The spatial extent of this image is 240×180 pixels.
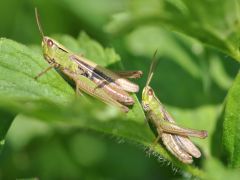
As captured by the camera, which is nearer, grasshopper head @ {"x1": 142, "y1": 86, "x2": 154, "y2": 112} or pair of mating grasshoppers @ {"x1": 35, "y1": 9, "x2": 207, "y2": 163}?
pair of mating grasshoppers @ {"x1": 35, "y1": 9, "x2": 207, "y2": 163}

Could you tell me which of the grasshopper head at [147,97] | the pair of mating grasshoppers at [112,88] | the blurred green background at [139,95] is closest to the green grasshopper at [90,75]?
the pair of mating grasshoppers at [112,88]

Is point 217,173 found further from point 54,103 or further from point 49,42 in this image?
point 49,42

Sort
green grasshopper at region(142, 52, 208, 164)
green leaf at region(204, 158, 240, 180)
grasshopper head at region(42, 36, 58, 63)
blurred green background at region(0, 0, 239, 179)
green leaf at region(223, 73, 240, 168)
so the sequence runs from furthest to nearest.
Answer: blurred green background at region(0, 0, 239, 179) < grasshopper head at region(42, 36, 58, 63) < green grasshopper at region(142, 52, 208, 164) < green leaf at region(223, 73, 240, 168) < green leaf at region(204, 158, 240, 180)

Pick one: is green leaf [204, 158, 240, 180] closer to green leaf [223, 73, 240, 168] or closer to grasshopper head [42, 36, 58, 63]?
green leaf [223, 73, 240, 168]

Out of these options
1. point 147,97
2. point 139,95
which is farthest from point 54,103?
point 139,95

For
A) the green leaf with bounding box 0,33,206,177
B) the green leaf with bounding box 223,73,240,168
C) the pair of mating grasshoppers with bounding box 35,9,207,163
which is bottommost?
the green leaf with bounding box 0,33,206,177

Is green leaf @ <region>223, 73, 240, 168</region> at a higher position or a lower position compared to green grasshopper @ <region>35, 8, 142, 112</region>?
higher

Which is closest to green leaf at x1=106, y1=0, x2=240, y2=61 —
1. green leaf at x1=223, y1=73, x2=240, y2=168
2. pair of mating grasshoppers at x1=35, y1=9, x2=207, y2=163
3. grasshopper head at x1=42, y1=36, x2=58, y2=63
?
green leaf at x1=223, y1=73, x2=240, y2=168
